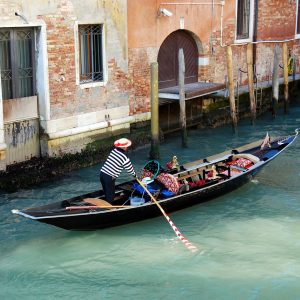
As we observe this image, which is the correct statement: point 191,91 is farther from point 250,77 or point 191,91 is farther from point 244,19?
point 244,19

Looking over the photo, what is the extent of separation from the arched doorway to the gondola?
2.70m

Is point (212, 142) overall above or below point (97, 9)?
below

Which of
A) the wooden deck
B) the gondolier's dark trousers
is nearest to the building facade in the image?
the wooden deck

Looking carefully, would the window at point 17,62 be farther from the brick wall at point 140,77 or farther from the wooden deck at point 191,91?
the wooden deck at point 191,91

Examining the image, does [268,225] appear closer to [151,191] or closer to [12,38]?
[151,191]

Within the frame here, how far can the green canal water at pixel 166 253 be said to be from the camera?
5.08 metres

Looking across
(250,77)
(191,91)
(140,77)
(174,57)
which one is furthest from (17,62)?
(250,77)

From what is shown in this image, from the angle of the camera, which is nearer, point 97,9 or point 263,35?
point 97,9

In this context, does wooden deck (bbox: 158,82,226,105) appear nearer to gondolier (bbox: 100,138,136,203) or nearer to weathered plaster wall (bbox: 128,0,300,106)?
weathered plaster wall (bbox: 128,0,300,106)

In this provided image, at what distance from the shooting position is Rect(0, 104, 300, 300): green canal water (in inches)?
200

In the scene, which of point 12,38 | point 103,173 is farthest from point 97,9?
point 103,173

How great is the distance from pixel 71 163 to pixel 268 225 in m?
2.94

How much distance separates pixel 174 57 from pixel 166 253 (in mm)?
5363

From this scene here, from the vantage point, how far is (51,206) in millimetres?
5969
